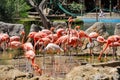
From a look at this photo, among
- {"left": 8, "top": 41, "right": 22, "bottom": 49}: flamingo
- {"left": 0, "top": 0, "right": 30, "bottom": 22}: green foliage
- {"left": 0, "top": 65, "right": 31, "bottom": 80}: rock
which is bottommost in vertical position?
{"left": 0, "top": 0, "right": 30, "bottom": 22}: green foliage

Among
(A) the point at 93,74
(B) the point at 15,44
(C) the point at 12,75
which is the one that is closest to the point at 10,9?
(B) the point at 15,44

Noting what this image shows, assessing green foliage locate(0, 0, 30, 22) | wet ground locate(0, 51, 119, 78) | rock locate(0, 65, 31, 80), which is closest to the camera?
rock locate(0, 65, 31, 80)

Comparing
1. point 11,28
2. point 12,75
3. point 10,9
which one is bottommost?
point 10,9

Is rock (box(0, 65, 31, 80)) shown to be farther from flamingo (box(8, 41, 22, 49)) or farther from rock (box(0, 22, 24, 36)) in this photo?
rock (box(0, 22, 24, 36))

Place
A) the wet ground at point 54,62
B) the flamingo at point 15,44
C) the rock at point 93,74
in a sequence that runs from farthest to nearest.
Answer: the flamingo at point 15,44 → the wet ground at point 54,62 → the rock at point 93,74

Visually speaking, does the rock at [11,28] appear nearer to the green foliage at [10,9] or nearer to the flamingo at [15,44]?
the flamingo at [15,44]

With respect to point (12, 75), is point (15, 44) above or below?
below

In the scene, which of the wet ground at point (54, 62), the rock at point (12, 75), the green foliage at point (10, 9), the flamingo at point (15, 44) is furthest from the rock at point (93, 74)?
the green foliage at point (10, 9)

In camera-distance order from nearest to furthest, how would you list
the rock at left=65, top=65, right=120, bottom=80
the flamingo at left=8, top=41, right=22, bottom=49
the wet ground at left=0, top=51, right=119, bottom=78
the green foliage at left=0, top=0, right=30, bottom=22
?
1. the rock at left=65, top=65, right=120, bottom=80
2. the wet ground at left=0, top=51, right=119, bottom=78
3. the flamingo at left=8, top=41, right=22, bottom=49
4. the green foliage at left=0, top=0, right=30, bottom=22

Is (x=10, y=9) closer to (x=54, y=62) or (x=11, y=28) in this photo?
(x=11, y=28)

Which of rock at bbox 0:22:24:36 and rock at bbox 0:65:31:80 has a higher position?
rock at bbox 0:65:31:80

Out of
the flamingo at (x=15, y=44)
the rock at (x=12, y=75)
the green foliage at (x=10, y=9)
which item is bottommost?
the green foliage at (x=10, y=9)

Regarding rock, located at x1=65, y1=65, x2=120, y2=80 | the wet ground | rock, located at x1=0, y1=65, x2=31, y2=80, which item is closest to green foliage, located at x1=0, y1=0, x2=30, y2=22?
the wet ground

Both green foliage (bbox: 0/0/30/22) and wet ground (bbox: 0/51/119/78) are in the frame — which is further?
green foliage (bbox: 0/0/30/22)
